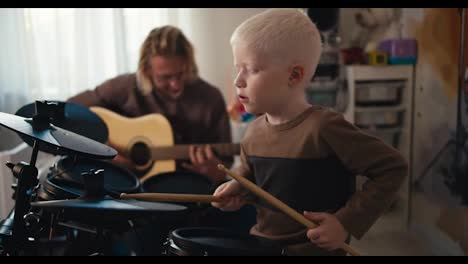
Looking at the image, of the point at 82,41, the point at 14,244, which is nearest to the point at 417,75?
the point at 82,41

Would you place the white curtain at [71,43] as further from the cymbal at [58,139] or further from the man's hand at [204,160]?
the cymbal at [58,139]

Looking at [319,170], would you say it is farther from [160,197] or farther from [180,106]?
[180,106]

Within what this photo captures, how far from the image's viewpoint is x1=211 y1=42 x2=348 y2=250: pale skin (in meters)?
0.89

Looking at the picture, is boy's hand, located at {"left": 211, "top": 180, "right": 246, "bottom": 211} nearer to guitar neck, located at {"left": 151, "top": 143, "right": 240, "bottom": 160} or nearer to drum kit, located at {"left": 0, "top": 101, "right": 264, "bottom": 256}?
drum kit, located at {"left": 0, "top": 101, "right": 264, "bottom": 256}

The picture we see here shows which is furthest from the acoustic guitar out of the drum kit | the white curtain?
the drum kit

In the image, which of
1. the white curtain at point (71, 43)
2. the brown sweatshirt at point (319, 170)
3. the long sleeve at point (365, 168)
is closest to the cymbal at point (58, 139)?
the brown sweatshirt at point (319, 170)

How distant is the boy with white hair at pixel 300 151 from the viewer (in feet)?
2.97

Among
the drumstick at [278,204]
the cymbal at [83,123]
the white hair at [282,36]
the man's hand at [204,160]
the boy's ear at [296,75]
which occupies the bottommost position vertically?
the man's hand at [204,160]

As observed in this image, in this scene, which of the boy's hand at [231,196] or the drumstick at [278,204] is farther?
the boy's hand at [231,196]

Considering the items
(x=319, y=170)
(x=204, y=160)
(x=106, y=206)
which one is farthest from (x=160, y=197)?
(x=204, y=160)

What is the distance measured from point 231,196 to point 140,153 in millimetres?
935

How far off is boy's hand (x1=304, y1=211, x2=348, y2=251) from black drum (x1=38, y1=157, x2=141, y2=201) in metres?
0.41

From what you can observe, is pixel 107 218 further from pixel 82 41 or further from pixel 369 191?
pixel 82 41

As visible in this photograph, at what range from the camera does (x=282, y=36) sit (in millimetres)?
918
